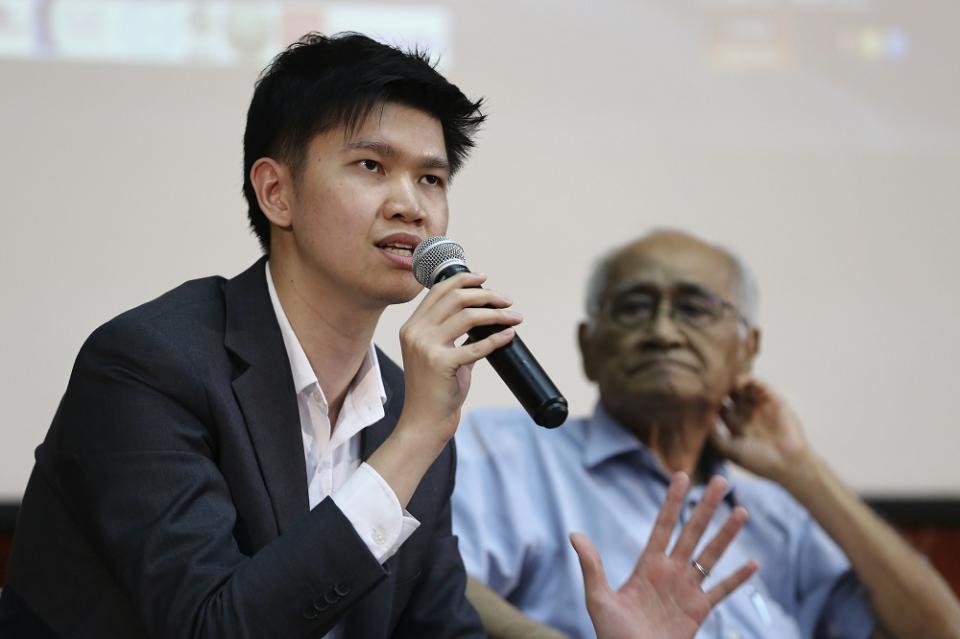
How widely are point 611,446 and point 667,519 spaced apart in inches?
18.6

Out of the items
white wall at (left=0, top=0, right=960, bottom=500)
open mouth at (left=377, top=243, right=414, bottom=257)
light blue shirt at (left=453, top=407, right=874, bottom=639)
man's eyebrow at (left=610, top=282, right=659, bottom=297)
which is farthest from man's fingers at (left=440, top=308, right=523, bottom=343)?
white wall at (left=0, top=0, right=960, bottom=500)

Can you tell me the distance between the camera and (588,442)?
7.41 ft

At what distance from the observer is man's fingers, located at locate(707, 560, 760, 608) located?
1733 millimetres

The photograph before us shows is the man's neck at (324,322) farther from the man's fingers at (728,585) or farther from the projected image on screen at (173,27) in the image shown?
the projected image on screen at (173,27)

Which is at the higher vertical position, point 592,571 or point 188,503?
point 188,503

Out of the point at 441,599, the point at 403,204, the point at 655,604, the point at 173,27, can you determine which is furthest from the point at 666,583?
the point at 173,27

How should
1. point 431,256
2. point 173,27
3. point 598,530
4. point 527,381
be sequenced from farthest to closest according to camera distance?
point 173,27 < point 598,530 < point 431,256 < point 527,381

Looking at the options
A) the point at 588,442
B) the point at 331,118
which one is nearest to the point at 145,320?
the point at 331,118

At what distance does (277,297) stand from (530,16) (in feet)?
4.90

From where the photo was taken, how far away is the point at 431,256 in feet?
4.37

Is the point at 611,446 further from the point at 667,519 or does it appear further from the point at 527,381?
the point at 527,381

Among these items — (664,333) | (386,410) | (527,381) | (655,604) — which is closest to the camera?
(527,381)

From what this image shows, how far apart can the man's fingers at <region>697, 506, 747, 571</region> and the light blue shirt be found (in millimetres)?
324

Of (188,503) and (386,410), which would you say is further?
(386,410)
